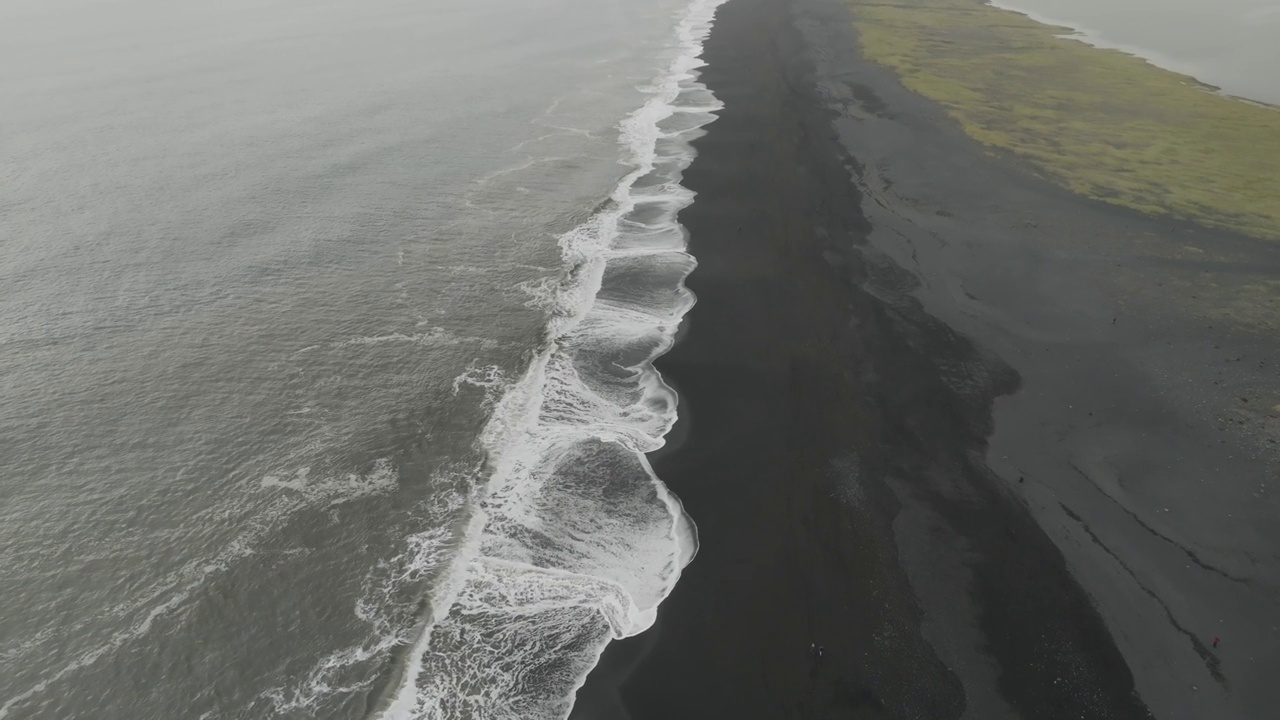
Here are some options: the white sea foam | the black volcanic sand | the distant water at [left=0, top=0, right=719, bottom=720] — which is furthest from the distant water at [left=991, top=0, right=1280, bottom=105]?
the white sea foam

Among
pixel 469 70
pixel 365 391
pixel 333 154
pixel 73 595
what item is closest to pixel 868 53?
pixel 469 70

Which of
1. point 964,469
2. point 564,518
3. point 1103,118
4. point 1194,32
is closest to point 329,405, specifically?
point 564,518

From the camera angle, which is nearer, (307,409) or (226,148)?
(307,409)

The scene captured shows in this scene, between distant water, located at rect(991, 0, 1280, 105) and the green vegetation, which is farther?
distant water, located at rect(991, 0, 1280, 105)

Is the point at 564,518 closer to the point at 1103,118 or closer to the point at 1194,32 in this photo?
the point at 1103,118

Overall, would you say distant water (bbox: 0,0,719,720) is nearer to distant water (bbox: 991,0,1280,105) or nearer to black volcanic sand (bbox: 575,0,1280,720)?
black volcanic sand (bbox: 575,0,1280,720)

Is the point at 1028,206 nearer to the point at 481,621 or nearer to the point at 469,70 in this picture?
the point at 481,621
